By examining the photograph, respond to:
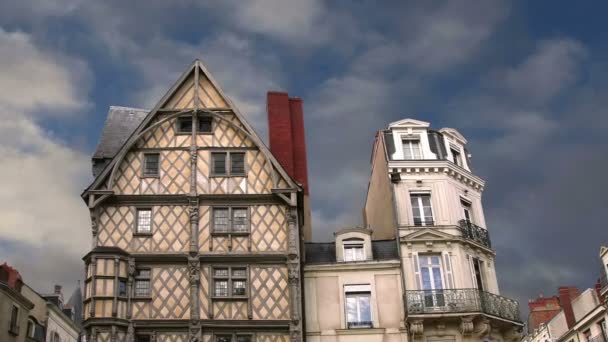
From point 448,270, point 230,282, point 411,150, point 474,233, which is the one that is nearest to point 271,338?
point 230,282

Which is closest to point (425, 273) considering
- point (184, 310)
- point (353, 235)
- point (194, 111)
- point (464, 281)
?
point (464, 281)

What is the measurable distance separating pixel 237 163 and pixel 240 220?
211 cm

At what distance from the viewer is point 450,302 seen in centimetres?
2272

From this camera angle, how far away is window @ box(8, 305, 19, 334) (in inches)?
1110

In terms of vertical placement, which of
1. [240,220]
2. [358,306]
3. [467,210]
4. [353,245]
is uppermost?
[467,210]

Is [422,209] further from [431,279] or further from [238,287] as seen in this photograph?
[238,287]

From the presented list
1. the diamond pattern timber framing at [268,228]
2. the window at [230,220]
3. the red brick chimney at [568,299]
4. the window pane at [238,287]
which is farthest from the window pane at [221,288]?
the red brick chimney at [568,299]

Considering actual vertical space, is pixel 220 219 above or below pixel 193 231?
above

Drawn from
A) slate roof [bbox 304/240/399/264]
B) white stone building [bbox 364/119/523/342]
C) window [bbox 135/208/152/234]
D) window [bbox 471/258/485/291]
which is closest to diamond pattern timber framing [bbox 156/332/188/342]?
window [bbox 135/208/152/234]

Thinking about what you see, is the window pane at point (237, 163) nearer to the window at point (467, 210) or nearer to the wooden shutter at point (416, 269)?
the wooden shutter at point (416, 269)

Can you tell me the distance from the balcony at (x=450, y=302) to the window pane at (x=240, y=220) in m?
5.67

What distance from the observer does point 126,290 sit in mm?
21672

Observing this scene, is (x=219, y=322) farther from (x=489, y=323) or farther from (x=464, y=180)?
(x=464, y=180)

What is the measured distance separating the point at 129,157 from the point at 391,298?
9957mm
